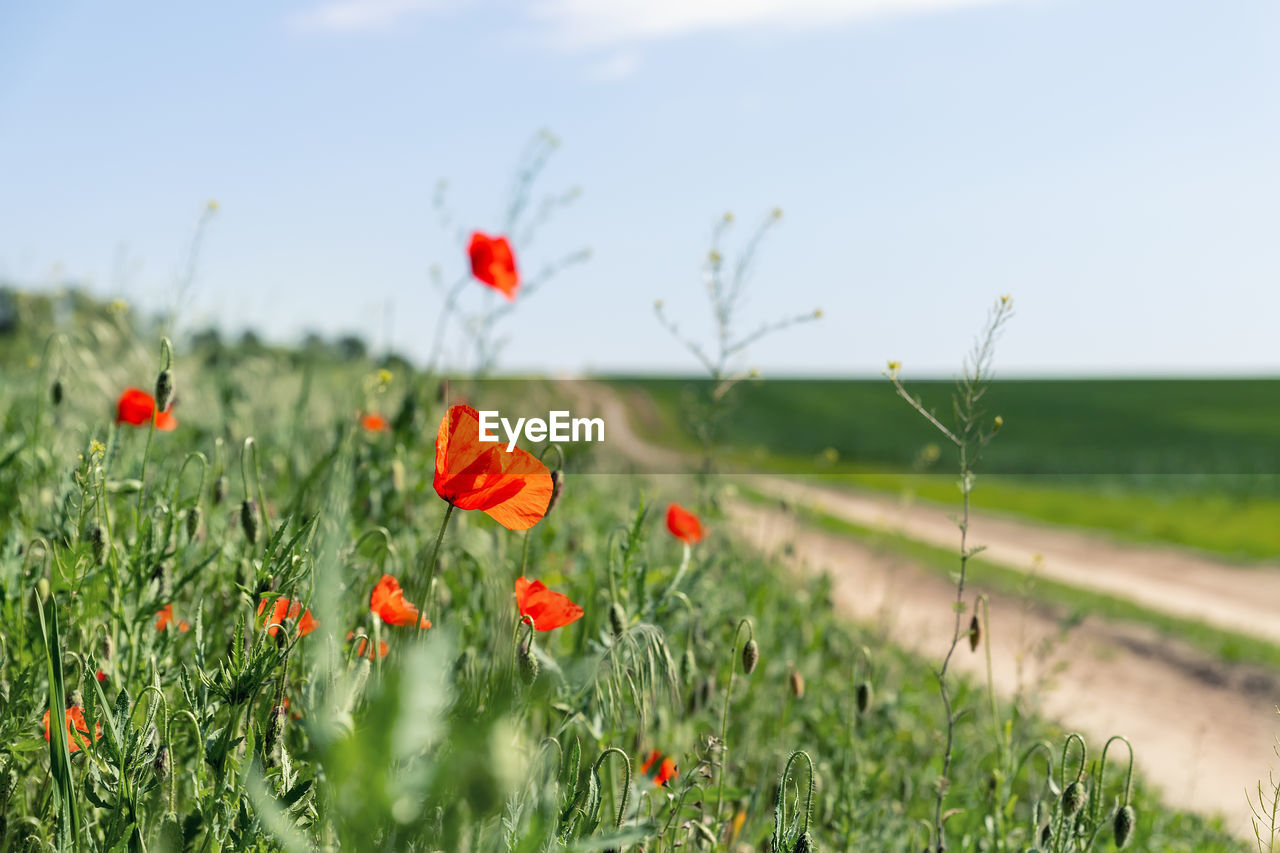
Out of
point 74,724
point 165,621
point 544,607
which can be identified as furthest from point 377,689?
point 165,621

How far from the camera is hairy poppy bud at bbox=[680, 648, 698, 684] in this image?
2.24 metres

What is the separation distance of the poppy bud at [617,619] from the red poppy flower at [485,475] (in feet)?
1.46

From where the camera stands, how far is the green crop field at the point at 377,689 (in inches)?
30.3

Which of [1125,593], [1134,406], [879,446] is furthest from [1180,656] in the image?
[1134,406]

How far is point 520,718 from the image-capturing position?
1.33 m

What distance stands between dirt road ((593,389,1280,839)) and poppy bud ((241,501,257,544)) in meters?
2.44

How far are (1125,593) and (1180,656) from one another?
11.5ft

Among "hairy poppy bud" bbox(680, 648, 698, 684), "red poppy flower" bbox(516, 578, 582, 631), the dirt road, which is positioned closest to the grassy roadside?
the dirt road

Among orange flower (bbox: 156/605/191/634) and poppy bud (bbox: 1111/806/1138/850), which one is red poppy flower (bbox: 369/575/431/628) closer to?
orange flower (bbox: 156/605/191/634)

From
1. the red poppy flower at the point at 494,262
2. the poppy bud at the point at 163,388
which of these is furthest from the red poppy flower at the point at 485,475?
the red poppy flower at the point at 494,262

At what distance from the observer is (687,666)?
230cm

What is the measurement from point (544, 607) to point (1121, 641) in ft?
36.4

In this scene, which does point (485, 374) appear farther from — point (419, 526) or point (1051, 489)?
point (1051, 489)

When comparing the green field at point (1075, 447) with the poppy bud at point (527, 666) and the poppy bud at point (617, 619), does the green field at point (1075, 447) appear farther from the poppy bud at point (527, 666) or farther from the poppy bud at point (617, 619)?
the poppy bud at point (527, 666)
